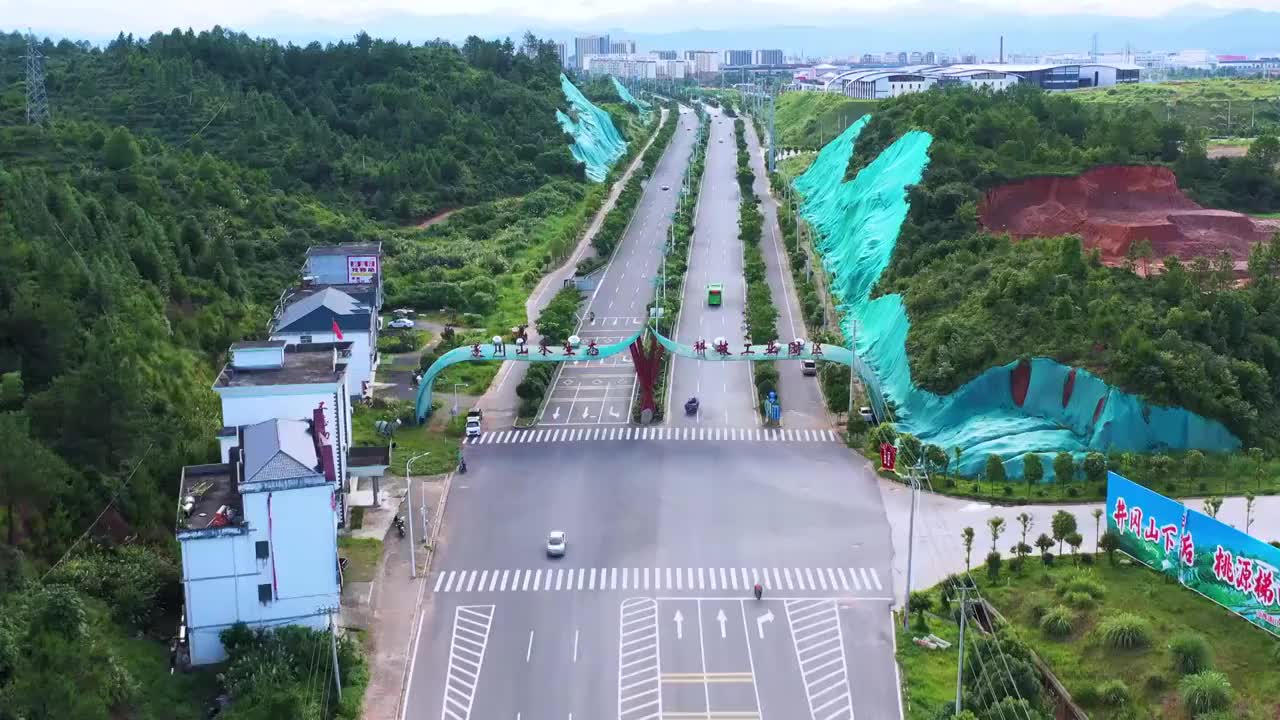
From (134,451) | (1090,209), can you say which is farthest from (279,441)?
(1090,209)

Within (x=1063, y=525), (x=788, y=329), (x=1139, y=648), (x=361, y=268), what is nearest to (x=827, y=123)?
(x=788, y=329)

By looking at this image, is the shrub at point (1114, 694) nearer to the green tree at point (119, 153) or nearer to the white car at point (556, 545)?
the white car at point (556, 545)

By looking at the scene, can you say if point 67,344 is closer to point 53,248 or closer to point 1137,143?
point 53,248

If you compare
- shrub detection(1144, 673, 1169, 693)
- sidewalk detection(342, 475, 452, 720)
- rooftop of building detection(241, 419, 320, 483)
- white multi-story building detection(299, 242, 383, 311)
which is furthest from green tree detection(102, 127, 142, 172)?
shrub detection(1144, 673, 1169, 693)

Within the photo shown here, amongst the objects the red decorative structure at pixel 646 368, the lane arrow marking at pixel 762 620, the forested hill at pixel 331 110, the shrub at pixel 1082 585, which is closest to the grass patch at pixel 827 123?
the forested hill at pixel 331 110

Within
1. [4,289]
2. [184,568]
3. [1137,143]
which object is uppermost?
[1137,143]

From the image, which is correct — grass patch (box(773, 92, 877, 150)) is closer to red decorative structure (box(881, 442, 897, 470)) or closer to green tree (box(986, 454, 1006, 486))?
red decorative structure (box(881, 442, 897, 470))
